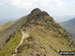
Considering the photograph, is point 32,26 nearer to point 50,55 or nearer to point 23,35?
point 23,35

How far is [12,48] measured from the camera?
88.5 metres

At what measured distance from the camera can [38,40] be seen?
3708 inches

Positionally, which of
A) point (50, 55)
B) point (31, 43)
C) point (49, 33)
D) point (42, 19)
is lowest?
point (50, 55)

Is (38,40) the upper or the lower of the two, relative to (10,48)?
upper

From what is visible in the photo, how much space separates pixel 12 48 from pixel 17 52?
28.3ft

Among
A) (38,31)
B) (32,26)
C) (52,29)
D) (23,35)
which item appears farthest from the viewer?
(52,29)

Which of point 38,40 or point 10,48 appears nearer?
point 10,48

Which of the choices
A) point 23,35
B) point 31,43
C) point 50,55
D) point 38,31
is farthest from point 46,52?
point 38,31

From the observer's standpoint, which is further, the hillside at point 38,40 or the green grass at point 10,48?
the green grass at point 10,48

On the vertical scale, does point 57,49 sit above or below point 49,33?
below

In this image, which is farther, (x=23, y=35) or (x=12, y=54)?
(x=23, y=35)

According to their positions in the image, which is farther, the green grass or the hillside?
the green grass

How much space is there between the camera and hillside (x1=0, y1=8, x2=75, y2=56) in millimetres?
82250

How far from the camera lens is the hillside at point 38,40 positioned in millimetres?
82250
